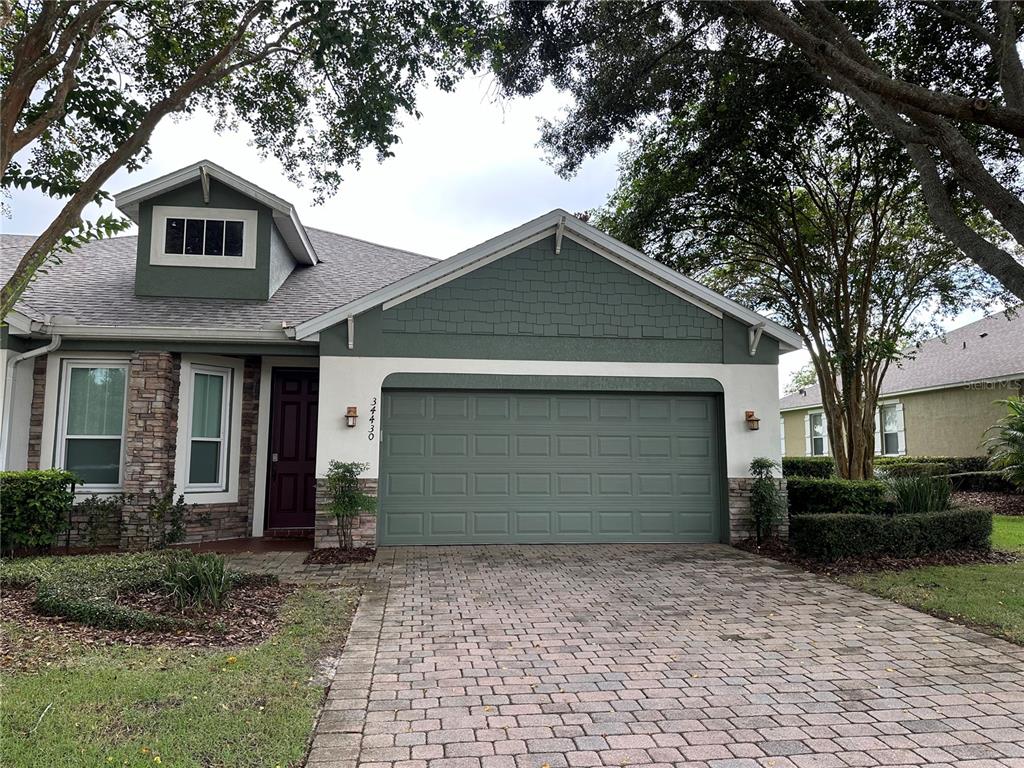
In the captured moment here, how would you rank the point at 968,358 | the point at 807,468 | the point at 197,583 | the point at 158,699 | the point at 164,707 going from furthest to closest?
the point at 968,358, the point at 807,468, the point at 197,583, the point at 158,699, the point at 164,707

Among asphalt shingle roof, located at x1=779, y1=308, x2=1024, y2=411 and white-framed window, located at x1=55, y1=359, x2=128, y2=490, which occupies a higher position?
asphalt shingle roof, located at x1=779, y1=308, x2=1024, y2=411

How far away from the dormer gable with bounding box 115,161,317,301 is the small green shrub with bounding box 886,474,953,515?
397 inches

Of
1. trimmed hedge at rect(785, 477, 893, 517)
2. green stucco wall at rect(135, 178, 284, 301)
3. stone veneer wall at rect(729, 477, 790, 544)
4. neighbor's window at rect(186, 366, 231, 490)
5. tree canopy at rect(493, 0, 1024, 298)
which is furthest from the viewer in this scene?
green stucco wall at rect(135, 178, 284, 301)

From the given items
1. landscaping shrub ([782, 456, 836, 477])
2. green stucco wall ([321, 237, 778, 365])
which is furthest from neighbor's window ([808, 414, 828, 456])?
green stucco wall ([321, 237, 778, 365])

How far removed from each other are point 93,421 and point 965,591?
11.1 m

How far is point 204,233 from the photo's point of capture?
11188mm

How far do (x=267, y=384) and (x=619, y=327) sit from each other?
5623 millimetres

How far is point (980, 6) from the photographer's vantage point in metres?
8.66

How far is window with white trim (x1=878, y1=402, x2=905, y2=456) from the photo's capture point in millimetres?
21312

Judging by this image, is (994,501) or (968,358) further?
(968,358)

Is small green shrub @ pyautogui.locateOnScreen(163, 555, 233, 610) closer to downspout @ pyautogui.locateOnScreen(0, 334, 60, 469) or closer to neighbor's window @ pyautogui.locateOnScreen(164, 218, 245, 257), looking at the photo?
downspout @ pyautogui.locateOnScreen(0, 334, 60, 469)

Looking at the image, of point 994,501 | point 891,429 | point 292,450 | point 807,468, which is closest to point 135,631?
point 292,450

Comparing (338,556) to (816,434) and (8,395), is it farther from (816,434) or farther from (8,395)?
(816,434)

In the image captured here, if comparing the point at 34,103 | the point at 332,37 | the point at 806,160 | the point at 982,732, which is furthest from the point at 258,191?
the point at 982,732
